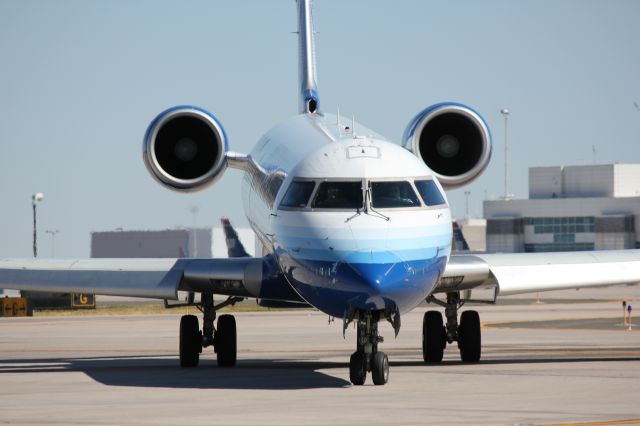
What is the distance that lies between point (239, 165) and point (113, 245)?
144m

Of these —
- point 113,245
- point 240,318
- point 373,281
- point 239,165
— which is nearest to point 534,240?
point 113,245

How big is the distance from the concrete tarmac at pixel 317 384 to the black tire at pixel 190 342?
1.00 feet

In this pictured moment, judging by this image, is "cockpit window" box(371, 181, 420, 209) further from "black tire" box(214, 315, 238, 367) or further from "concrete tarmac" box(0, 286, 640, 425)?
"black tire" box(214, 315, 238, 367)

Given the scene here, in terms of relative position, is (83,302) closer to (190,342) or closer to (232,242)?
(232,242)

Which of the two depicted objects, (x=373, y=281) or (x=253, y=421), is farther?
(x=373, y=281)

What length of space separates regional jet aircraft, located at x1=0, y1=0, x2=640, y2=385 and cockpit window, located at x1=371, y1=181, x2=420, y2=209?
2 centimetres

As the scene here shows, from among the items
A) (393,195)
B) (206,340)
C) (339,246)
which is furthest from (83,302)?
(339,246)

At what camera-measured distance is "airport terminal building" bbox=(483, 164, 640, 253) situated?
131 meters

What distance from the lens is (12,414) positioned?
16578mm

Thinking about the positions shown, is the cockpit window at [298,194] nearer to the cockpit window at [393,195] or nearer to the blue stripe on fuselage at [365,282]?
the blue stripe on fuselage at [365,282]

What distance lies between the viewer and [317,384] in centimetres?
2019

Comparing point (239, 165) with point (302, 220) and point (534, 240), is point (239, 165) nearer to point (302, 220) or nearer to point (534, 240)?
point (302, 220)

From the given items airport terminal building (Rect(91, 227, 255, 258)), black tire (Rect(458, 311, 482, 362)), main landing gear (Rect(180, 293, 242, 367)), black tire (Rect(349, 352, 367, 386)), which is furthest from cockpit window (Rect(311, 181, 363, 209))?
airport terminal building (Rect(91, 227, 255, 258))

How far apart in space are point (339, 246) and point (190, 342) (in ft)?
24.2
